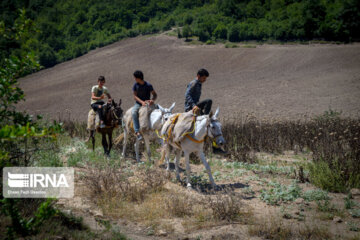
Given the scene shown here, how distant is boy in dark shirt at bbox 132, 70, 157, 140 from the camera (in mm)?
9156

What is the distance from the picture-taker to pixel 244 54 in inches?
2019

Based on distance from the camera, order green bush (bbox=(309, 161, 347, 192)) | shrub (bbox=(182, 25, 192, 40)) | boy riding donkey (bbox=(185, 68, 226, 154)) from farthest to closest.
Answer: shrub (bbox=(182, 25, 192, 40))
boy riding donkey (bbox=(185, 68, 226, 154))
green bush (bbox=(309, 161, 347, 192))

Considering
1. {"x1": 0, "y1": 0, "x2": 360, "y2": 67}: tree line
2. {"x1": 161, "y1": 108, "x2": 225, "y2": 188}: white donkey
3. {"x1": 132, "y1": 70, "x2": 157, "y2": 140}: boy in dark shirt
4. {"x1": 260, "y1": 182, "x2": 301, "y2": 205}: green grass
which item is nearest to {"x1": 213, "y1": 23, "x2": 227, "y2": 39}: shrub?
{"x1": 0, "y1": 0, "x2": 360, "y2": 67}: tree line

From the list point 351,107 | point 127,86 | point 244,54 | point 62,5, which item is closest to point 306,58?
point 244,54

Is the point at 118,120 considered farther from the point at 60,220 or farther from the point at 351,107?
the point at 351,107

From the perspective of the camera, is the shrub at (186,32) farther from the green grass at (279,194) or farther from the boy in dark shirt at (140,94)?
the green grass at (279,194)

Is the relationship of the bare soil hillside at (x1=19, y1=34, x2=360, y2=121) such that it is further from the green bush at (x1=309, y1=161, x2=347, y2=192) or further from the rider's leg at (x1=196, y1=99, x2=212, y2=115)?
the rider's leg at (x1=196, y1=99, x2=212, y2=115)

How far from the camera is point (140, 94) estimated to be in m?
9.39

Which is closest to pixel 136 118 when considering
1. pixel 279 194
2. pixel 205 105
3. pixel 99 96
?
pixel 99 96

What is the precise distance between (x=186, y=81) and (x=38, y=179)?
37726 millimetres

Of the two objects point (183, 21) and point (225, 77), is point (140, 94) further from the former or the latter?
point (183, 21)

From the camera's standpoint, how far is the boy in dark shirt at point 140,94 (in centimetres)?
916

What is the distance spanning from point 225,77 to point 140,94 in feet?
115

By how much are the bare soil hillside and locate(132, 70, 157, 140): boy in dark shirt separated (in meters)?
15.3
